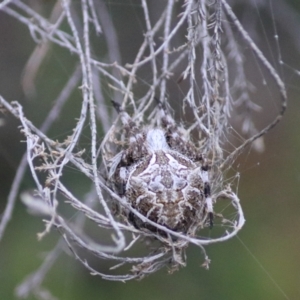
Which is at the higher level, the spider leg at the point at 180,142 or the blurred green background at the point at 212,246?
the spider leg at the point at 180,142

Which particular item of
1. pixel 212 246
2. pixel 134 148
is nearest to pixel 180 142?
pixel 134 148

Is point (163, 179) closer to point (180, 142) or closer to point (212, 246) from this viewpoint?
point (180, 142)

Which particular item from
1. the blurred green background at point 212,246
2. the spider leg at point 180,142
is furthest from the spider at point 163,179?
the blurred green background at point 212,246

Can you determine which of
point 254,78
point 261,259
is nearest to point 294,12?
point 254,78

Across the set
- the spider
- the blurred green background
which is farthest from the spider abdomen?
the blurred green background

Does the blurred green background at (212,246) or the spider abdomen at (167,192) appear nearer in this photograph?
the spider abdomen at (167,192)

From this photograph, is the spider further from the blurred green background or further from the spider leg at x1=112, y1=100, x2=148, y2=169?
the blurred green background

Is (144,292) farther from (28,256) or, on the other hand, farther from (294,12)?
(294,12)

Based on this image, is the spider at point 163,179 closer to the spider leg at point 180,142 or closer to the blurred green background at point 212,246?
the spider leg at point 180,142
